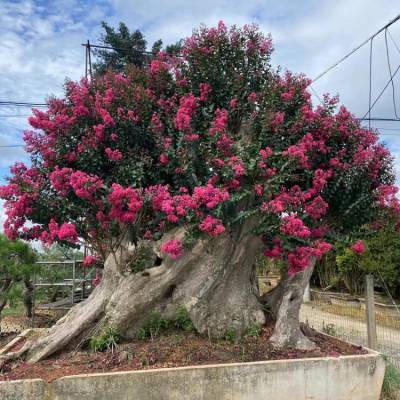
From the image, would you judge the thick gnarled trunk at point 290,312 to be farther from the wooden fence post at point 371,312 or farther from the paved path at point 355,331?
the paved path at point 355,331

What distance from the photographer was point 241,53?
22.5 ft

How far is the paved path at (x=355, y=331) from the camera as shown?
859cm

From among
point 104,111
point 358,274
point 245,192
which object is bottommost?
point 358,274

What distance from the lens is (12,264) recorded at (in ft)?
25.6

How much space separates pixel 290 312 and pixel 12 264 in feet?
16.3

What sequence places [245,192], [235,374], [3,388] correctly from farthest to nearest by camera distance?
1. [245,192]
2. [235,374]
3. [3,388]

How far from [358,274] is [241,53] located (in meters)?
12.6

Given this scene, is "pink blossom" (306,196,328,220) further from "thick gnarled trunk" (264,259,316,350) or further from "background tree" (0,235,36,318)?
"background tree" (0,235,36,318)

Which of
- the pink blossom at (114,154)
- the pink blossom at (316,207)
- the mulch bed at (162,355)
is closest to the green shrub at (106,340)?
the mulch bed at (162,355)

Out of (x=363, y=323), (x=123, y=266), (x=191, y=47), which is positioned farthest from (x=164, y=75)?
(x=363, y=323)

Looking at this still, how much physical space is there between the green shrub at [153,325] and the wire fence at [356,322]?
10.8 feet

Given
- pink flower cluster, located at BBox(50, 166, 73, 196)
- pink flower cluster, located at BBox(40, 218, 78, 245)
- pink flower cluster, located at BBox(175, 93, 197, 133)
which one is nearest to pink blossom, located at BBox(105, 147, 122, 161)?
pink flower cluster, located at BBox(50, 166, 73, 196)

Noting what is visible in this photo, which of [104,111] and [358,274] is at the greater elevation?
[104,111]

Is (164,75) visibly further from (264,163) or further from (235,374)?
(235,374)
